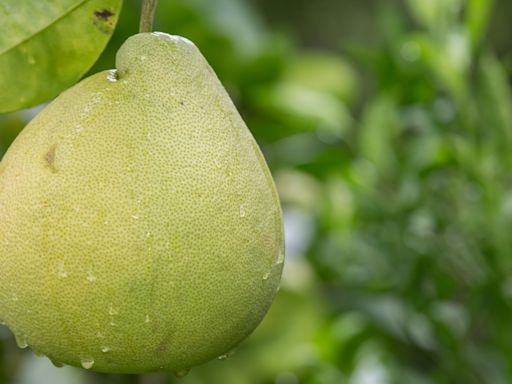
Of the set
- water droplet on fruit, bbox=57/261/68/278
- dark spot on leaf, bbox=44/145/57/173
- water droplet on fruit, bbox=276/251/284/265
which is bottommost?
water droplet on fruit, bbox=276/251/284/265

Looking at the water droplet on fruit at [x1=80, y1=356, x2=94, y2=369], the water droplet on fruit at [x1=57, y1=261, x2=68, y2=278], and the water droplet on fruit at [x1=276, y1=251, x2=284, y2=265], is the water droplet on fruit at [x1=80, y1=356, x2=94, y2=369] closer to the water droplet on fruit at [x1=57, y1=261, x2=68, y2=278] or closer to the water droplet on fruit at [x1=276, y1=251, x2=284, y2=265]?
the water droplet on fruit at [x1=57, y1=261, x2=68, y2=278]

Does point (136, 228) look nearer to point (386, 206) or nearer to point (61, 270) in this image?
point (61, 270)

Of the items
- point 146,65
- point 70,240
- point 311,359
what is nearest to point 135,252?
point 70,240

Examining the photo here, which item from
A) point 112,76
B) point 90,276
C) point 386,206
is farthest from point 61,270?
point 386,206

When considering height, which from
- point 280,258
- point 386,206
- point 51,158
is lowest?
point 386,206

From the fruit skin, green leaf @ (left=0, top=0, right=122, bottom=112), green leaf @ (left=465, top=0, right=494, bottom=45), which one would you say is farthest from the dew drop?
green leaf @ (left=465, top=0, right=494, bottom=45)

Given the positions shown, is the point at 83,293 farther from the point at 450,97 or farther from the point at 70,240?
the point at 450,97
